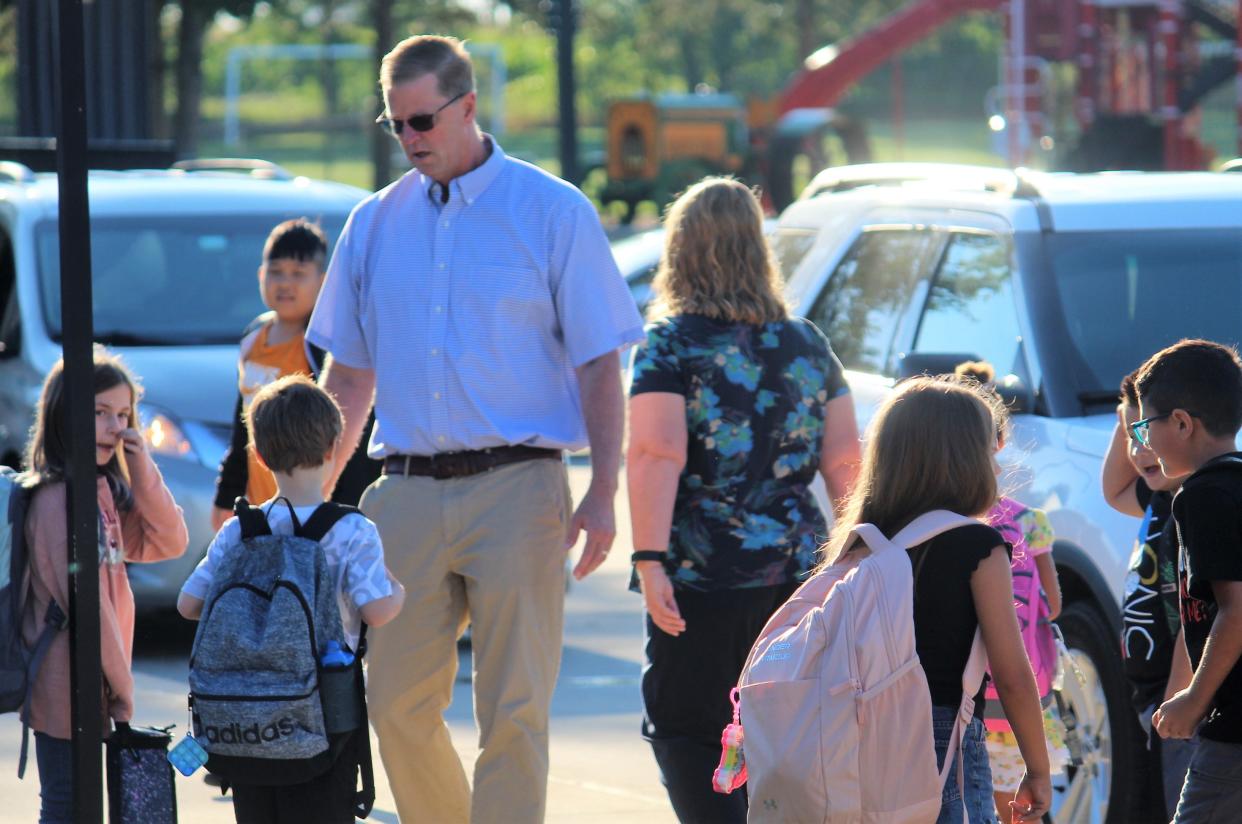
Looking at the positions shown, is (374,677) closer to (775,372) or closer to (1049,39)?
(775,372)

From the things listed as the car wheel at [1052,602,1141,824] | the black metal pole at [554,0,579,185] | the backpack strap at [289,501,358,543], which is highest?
the black metal pole at [554,0,579,185]

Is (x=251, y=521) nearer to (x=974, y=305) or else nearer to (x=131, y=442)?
(x=131, y=442)

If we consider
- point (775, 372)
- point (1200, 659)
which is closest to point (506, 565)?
point (775, 372)

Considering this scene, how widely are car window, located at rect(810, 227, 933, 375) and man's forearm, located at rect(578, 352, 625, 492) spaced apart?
75.4 inches

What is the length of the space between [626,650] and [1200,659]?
16.3 feet

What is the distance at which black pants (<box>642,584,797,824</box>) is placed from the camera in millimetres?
5188

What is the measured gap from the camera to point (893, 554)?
3578 millimetres

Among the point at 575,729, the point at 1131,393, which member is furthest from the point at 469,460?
the point at 575,729

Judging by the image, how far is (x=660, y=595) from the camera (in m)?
5.15

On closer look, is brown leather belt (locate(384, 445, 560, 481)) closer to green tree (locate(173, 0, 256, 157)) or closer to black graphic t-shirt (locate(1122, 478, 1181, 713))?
black graphic t-shirt (locate(1122, 478, 1181, 713))

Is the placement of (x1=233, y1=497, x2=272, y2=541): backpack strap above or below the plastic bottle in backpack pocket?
above

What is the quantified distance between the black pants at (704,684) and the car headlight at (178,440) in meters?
3.59

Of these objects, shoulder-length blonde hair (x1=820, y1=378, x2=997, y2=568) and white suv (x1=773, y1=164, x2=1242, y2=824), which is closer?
shoulder-length blonde hair (x1=820, y1=378, x2=997, y2=568)

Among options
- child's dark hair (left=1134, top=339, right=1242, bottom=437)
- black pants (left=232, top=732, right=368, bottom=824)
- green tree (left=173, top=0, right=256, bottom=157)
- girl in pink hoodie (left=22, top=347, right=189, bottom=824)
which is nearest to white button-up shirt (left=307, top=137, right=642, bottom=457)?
girl in pink hoodie (left=22, top=347, right=189, bottom=824)
